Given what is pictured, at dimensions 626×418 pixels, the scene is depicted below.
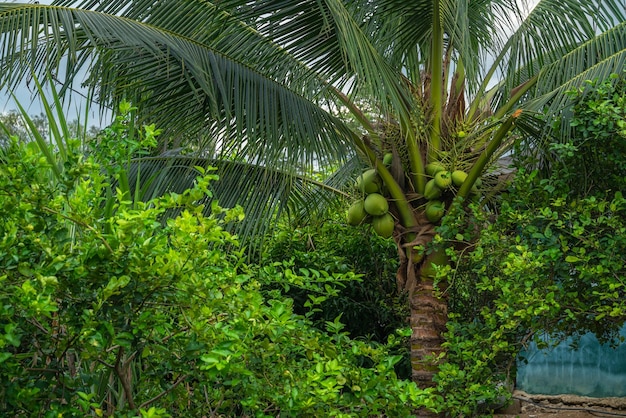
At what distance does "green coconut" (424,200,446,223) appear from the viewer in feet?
18.3

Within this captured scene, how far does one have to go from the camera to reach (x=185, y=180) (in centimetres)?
639

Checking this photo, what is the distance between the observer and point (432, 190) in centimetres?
561

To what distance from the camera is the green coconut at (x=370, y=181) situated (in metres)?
5.69

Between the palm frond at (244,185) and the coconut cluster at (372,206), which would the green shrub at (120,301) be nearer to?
the coconut cluster at (372,206)

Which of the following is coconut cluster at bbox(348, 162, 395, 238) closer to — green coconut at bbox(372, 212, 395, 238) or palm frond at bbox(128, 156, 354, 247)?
green coconut at bbox(372, 212, 395, 238)

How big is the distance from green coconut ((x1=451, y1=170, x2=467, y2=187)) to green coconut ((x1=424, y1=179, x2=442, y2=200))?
128mm

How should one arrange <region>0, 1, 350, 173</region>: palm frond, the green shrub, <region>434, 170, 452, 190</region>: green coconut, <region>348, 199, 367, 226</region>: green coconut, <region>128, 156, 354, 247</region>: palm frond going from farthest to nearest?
<region>128, 156, 354, 247</region>: palm frond < <region>348, 199, 367, 226</region>: green coconut < <region>434, 170, 452, 190</region>: green coconut < <region>0, 1, 350, 173</region>: palm frond < the green shrub

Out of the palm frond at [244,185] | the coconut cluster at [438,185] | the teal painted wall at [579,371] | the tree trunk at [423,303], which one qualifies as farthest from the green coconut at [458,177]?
the teal painted wall at [579,371]

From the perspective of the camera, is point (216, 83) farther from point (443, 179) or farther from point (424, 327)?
point (424, 327)

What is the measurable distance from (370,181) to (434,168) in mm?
460

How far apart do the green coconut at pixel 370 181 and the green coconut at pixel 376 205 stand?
0.09 metres

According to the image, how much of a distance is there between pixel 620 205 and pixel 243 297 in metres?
2.54

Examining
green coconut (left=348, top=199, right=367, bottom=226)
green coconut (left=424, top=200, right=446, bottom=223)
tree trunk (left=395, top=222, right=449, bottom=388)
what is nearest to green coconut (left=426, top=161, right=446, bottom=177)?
green coconut (left=424, top=200, right=446, bottom=223)

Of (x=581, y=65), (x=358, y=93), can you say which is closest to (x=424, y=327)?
(x=358, y=93)
